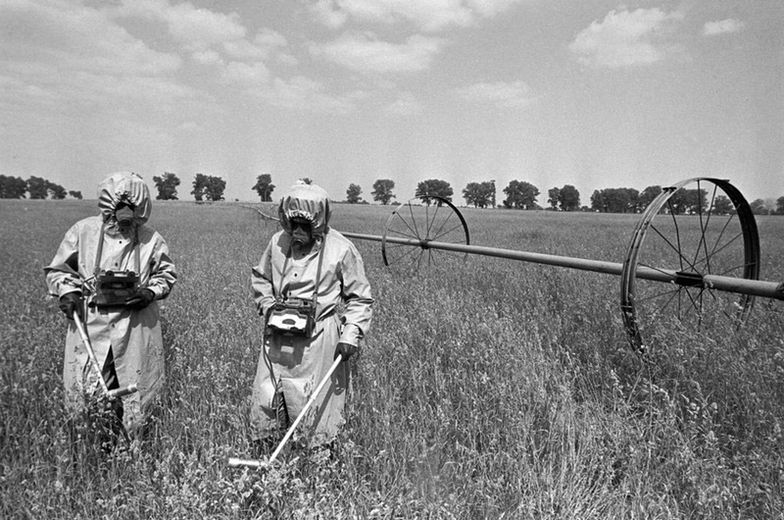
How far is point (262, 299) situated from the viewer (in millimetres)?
2754

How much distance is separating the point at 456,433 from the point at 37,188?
140358mm

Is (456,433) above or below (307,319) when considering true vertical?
below

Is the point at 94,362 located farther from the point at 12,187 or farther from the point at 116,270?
the point at 12,187

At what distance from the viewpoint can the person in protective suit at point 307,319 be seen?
101 inches

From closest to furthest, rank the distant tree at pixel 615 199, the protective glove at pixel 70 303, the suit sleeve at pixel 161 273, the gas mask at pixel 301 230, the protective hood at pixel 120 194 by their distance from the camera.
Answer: the gas mask at pixel 301 230, the protective glove at pixel 70 303, the protective hood at pixel 120 194, the suit sleeve at pixel 161 273, the distant tree at pixel 615 199

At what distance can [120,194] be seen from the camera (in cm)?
286

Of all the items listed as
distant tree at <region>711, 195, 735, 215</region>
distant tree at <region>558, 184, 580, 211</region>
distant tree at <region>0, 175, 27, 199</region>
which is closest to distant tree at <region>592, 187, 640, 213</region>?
distant tree at <region>558, 184, 580, 211</region>

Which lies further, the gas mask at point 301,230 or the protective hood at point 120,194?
the protective hood at point 120,194

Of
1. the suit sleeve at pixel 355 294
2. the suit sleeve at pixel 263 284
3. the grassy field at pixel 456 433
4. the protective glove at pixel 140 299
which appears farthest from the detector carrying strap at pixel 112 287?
the suit sleeve at pixel 355 294

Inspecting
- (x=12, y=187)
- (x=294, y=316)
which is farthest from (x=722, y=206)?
(x=12, y=187)

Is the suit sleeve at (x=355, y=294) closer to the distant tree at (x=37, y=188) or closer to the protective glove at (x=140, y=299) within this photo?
the protective glove at (x=140, y=299)

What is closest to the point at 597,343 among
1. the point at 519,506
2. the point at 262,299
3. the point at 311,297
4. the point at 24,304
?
the point at 519,506

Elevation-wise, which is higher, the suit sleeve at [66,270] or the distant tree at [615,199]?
the distant tree at [615,199]

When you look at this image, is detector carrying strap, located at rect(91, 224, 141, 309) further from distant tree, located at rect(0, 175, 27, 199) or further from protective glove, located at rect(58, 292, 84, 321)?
distant tree, located at rect(0, 175, 27, 199)
